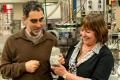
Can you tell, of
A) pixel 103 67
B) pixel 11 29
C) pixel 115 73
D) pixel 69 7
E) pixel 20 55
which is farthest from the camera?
pixel 11 29

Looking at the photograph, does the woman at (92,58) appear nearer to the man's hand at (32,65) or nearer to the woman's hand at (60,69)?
the woman's hand at (60,69)

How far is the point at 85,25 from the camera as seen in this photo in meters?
1.62

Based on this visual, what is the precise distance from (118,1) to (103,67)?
1.35 metres

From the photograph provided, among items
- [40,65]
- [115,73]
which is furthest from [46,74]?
[115,73]

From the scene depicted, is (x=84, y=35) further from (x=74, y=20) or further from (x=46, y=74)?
(x=74, y=20)

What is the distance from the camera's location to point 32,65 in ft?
5.27

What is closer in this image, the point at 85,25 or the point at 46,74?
the point at 85,25

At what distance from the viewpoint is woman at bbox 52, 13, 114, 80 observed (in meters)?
1.58

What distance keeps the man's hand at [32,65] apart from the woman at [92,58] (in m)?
0.10

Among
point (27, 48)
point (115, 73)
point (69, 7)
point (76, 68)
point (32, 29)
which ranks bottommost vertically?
point (115, 73)

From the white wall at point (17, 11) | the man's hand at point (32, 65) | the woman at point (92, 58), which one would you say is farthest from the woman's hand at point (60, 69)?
the white wall at point (17, 11)

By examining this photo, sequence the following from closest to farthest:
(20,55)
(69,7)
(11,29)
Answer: (20,55) < (69,7) < (11,29)

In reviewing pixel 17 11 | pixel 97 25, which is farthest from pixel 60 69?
pixel 17 11

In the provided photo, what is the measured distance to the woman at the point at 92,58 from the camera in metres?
1.58
